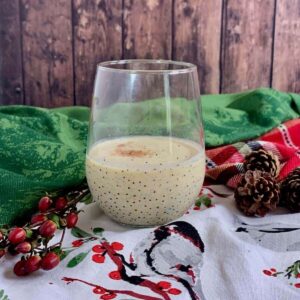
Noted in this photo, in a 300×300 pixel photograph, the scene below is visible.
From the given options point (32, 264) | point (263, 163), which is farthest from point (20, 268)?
point (263, 163)

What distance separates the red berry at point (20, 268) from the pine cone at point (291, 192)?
325 millimetres

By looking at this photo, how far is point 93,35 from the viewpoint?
143 centimetres

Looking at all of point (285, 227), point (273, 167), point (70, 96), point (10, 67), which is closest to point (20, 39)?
point (10, 67)

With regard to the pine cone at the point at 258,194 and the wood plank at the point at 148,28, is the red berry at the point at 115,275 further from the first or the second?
the wood plank at the point at 148,28

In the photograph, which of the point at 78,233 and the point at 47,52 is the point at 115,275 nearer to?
the point at 78,233

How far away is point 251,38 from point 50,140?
848 millimetres

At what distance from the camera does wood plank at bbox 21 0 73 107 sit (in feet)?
4.58

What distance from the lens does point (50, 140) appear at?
812 mm

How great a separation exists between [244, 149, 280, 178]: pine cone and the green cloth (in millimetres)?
149

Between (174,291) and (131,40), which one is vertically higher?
(131,40)

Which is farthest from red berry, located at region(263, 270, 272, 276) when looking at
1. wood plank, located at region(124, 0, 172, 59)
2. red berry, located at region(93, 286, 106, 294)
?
wood plank, located at region(124, 0, 172, 59)

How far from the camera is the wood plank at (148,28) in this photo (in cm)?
143

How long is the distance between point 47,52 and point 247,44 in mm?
531

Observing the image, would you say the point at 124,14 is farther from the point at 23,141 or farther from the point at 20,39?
the point at 23,141
